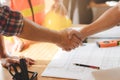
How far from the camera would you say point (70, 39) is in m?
1.37

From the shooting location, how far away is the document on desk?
3.33ft

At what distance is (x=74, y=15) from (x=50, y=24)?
77 centimetres

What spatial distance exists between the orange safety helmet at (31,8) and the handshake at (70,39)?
271 mm

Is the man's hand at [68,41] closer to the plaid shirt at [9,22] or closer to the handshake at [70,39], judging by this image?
the handshake at [70,39]

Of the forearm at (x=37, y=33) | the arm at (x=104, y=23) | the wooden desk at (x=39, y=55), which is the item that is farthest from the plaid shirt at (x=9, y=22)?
the arm at (x=104, y=23)

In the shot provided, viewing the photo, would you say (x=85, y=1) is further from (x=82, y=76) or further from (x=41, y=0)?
(x=82, y=76)

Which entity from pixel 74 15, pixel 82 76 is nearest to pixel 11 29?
pixel 82 76

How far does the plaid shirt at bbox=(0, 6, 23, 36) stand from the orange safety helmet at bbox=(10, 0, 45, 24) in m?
0.38

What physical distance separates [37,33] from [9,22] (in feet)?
0.69

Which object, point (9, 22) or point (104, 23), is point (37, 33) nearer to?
point (9, 22)

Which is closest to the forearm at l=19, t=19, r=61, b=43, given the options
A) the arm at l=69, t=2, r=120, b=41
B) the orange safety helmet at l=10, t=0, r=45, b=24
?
the arm at l=69, t=2, r=120, b=41

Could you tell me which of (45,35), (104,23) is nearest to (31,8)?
(45,35)

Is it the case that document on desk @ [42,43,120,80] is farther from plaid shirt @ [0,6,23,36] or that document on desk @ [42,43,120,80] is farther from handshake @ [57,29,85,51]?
plaid shirt @ [0,6,23,36]

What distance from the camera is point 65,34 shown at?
136 cm
